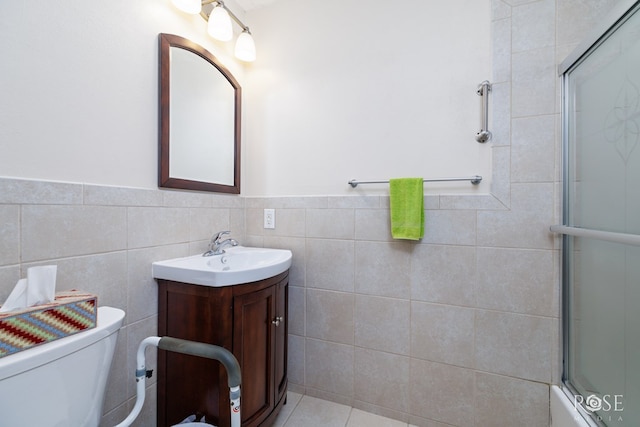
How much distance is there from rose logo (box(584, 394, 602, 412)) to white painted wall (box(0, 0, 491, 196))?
99 cm

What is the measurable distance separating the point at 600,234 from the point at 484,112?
2.23ft

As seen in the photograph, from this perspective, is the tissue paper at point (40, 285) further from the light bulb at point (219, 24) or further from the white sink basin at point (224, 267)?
the light bulb at point (219, 24)

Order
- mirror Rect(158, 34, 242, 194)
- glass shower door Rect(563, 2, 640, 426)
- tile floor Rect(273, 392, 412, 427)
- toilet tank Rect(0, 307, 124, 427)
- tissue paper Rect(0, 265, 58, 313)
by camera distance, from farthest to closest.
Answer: tile floor Rect(273, 392, 412, 427) < mirror Rect(158, 34, 242, 194) < glass shower door Rect(563, 2, 640, 426) < tissue paper Rect(0, 265, 58, 313) < toilet tank Rect(0, 307, 124, 427)

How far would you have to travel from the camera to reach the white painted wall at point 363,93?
4.33ft

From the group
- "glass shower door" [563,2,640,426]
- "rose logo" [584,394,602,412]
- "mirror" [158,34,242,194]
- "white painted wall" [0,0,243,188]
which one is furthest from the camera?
"mirror" [158,34,242,194]

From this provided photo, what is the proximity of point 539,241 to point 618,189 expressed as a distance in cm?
33

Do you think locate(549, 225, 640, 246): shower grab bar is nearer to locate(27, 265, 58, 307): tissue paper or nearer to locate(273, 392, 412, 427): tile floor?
locate(273, 392, 412, 427): tile floor

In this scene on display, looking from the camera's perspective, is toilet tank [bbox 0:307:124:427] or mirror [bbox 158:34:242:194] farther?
mirror [bbox 158:34:242:194]

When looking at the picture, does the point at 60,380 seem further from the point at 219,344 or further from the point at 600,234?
the point at 600,234

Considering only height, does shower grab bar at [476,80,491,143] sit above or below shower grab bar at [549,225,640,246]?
above

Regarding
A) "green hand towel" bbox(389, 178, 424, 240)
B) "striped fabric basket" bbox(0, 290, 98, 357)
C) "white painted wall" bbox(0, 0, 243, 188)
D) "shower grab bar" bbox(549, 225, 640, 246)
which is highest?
"white painted wall" bbox(0, 0, 243, 188)

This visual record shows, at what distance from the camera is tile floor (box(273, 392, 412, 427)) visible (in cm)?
137

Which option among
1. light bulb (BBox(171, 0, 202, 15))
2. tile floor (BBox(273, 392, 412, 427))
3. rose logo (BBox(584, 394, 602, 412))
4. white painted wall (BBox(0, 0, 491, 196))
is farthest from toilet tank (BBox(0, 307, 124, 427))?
rose logo (BBox(584, 394, 602, 412))

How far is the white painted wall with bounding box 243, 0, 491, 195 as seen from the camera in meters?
1.32
